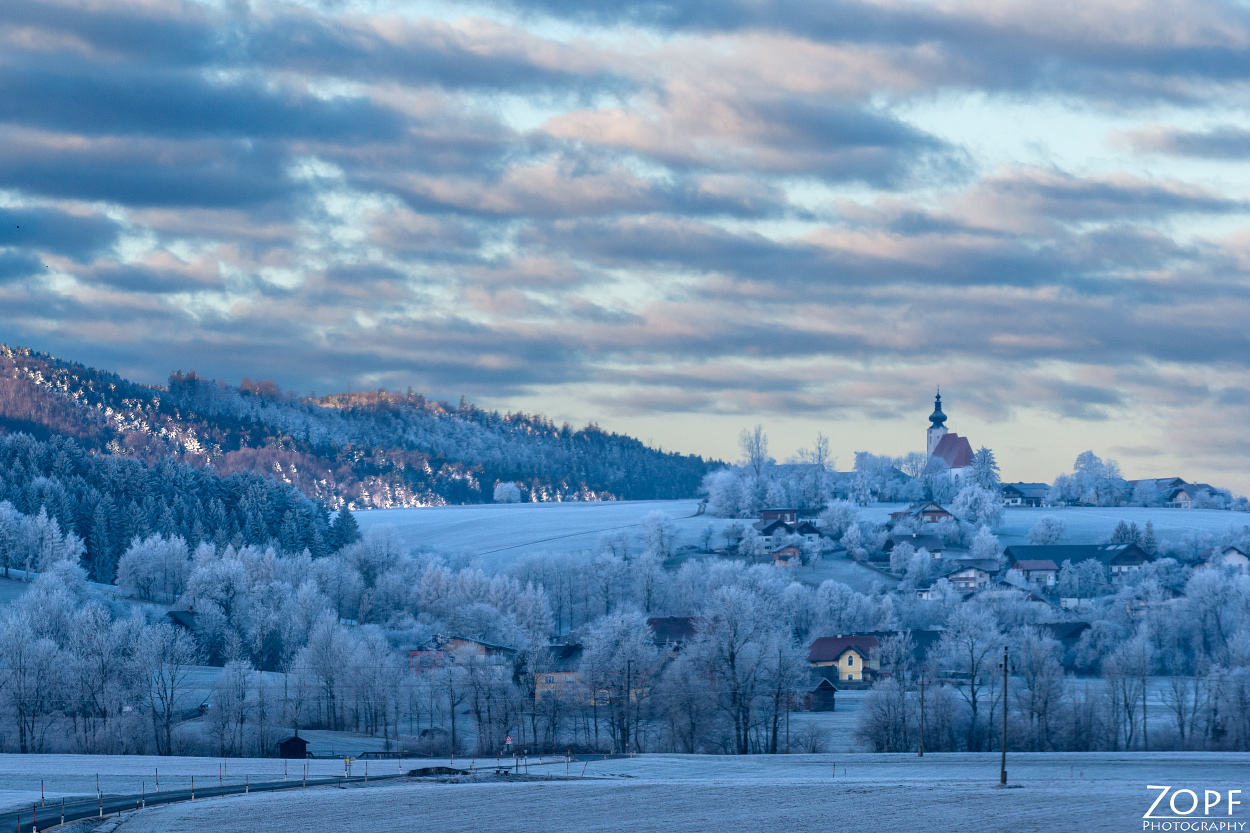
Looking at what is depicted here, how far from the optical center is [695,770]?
240 feet

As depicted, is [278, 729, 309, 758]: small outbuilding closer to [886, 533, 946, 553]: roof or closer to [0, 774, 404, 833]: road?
[0, 774, 404, 833]: road

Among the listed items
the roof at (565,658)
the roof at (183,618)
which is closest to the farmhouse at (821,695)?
the roof at (565,658)

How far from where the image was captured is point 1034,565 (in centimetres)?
17462

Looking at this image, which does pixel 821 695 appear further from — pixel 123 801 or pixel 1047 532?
pixel 1047 532

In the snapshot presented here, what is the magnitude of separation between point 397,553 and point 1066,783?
120 metres

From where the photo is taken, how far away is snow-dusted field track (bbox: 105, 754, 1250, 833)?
176 feet

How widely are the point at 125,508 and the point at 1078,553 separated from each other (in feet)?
384

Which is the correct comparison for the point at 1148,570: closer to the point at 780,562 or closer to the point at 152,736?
the point at 780,562

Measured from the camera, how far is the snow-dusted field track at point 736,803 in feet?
176

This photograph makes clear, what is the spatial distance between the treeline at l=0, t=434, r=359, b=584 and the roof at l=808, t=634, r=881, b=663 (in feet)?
252

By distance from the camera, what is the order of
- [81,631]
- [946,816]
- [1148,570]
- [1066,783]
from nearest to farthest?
[946,816], [1066,783], [81,631], [1148,570]

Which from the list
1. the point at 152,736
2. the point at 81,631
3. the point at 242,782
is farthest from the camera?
the point at 81,631

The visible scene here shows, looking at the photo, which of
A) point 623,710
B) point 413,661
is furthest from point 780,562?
point 623,710

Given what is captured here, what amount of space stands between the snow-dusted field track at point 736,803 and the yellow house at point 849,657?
49508 millimetres
